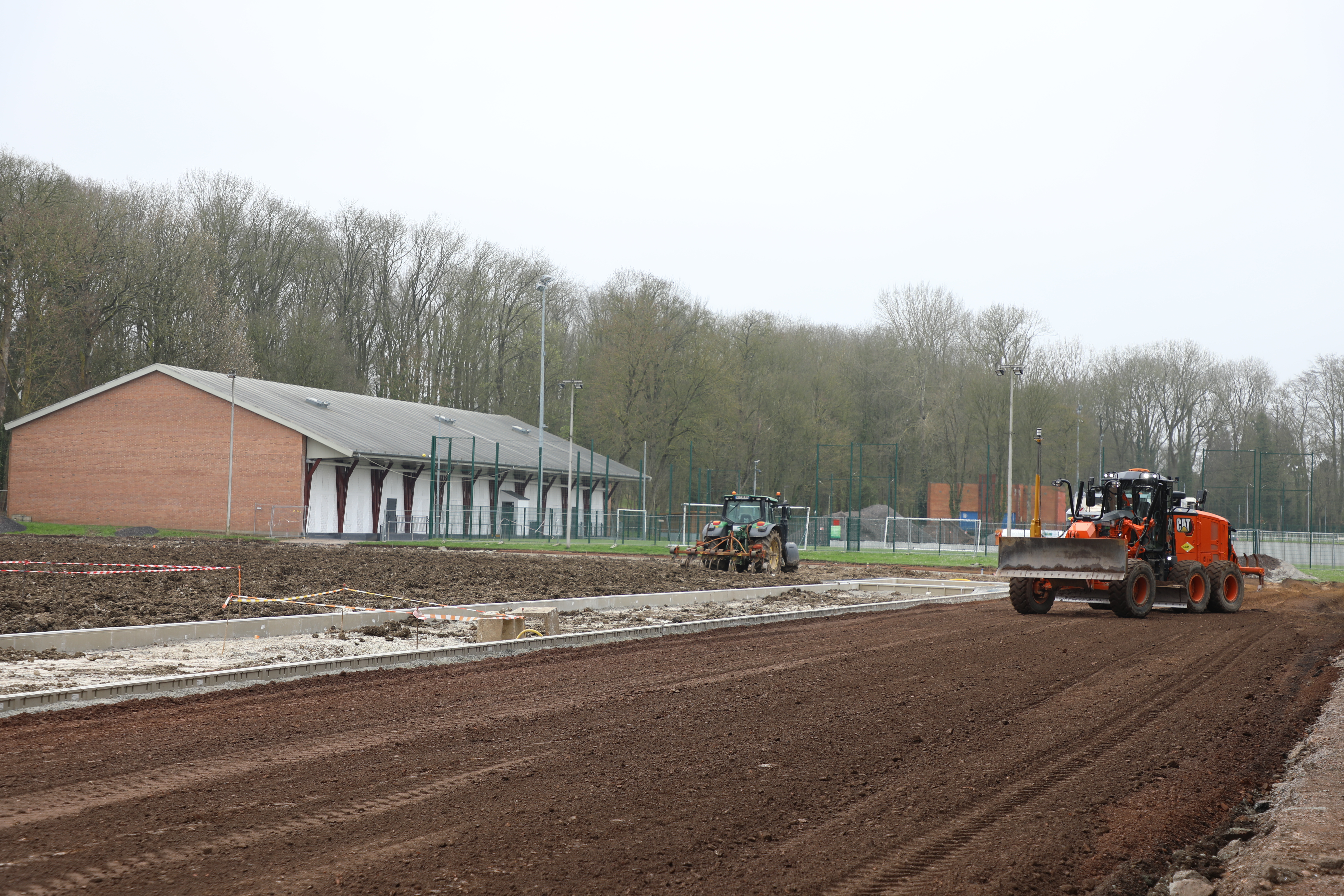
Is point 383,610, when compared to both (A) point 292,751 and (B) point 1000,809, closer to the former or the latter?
(A) point 292,751

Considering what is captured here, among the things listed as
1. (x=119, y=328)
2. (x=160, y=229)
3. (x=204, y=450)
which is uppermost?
(x=160, y=229)

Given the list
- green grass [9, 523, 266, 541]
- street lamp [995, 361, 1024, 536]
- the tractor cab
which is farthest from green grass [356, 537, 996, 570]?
the tractor cab

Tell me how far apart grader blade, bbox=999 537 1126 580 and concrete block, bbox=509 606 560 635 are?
8.25 metres

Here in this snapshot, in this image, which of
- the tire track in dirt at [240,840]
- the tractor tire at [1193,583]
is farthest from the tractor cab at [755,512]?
the tire track in dirt at [240,840]

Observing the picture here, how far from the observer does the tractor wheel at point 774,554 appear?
1069 inches

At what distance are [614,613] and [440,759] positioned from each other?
406 inches

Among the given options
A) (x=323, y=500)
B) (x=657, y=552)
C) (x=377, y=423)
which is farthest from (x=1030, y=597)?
(x=377, y=423)

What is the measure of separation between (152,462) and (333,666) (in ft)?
127

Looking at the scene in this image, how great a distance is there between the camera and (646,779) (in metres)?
6.71

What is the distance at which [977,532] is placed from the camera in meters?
40.4

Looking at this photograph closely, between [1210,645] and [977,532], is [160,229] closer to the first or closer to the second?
[977,532]

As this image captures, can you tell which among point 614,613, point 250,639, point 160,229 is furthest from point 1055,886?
point 160,229

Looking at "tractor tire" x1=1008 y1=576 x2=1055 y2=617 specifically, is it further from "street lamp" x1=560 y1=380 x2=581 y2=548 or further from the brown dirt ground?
"street lamp" x1=560 y1=380 x2=581 y2=548

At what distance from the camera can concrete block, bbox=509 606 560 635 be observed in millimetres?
13758
